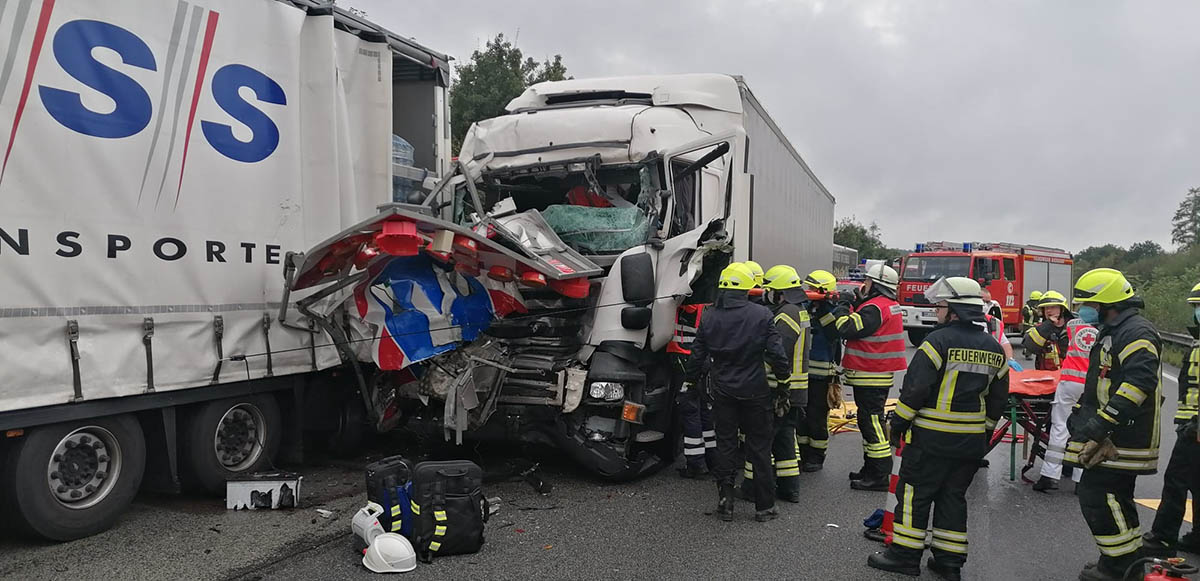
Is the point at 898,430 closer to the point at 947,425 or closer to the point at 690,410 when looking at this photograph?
the point at 947,425

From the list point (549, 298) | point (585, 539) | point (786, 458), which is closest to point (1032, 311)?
point (786, 458)

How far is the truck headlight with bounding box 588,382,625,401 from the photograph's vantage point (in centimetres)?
589

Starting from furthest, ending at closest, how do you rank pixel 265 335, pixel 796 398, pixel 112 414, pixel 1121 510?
pixel 796 398 → pixel 265 335 → pixel 112 414 → pixel 1121 510

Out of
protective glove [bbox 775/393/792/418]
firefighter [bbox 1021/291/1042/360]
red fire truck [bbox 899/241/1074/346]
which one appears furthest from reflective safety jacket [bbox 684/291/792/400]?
red fire truck [bbox 899/241/1074/346]

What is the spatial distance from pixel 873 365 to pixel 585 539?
270 cm

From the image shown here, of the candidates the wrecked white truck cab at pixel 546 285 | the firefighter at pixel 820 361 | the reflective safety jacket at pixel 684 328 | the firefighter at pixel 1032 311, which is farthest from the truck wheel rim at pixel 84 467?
the firefighter at pixel 1032 311

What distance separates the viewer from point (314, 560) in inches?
177

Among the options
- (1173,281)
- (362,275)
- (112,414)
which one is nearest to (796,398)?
(362,275)

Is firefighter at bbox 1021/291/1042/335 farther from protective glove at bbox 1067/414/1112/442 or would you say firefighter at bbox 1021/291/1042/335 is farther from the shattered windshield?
the shattered windshield

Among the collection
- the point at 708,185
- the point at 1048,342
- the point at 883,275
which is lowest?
the point at 1048,342

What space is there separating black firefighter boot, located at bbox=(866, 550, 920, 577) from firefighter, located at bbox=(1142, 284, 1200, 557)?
4.50 ft

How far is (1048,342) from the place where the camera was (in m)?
7.28

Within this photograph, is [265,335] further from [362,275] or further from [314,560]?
[314,560]

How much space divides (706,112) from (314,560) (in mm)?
5449
